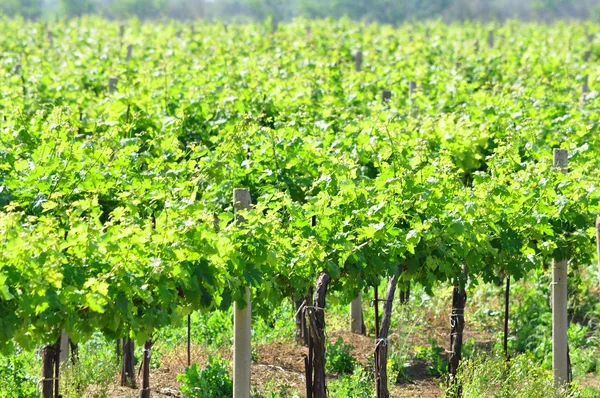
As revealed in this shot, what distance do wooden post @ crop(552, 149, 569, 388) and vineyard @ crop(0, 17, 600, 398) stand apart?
0.05ft

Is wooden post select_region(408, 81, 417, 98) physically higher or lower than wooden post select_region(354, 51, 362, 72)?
lower

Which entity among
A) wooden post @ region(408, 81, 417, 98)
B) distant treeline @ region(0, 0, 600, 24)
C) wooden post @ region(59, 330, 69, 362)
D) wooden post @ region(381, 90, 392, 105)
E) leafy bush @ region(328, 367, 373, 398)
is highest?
distant treeline @ region(0, 0, 600, 24)

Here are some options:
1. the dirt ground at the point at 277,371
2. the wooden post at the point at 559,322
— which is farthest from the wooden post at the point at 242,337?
the wooden post at the point at 559,322

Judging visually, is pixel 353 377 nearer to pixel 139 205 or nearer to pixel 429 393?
pixel 429 393

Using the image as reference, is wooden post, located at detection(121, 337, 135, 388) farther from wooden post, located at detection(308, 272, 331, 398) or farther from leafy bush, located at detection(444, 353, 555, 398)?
leafy bush, located at detection(444, 353, 555, 398)

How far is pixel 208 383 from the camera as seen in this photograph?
25.7 ft

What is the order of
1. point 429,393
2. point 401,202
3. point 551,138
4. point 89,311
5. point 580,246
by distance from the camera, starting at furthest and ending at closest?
point 551,138 < point 429,393 < point 580,246 < point 401,202 < point 89,311

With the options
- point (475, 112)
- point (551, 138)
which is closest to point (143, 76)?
point (475, 112)

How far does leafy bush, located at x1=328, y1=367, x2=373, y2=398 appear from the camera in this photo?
25.9 ft

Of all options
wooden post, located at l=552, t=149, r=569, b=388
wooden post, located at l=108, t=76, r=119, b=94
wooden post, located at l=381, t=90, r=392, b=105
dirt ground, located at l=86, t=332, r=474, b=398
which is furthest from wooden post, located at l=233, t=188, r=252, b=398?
wooden post, located at l=108, t=76, r=119, b=94

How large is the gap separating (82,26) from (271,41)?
612cm

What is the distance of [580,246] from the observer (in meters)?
7.88

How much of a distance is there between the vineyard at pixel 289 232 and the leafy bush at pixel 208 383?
0.02 m

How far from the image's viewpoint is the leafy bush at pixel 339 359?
8.88m
